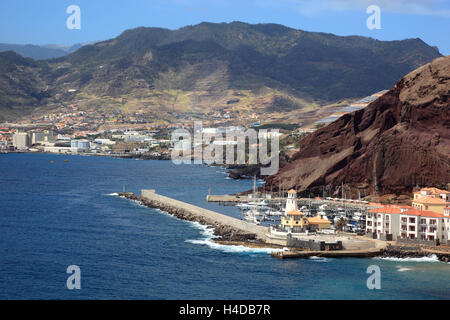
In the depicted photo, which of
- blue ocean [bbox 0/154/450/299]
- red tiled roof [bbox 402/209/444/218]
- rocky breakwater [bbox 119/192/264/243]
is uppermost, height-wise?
red tiled roof [bbox 402/209/444/218]

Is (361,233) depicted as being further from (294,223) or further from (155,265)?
(155,265)

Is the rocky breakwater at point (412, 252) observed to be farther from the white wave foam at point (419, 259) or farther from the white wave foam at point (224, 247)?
the white wave foam at point (224, 247)

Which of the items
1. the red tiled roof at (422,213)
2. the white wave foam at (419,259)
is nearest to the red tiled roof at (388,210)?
the red tiled roof at (422,213)

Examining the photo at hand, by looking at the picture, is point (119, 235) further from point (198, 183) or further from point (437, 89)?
point (198, 183)

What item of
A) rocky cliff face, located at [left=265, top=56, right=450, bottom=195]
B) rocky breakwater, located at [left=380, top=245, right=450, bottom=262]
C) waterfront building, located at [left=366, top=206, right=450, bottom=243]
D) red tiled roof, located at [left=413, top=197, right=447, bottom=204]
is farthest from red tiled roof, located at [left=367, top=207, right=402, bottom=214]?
rocky cliff face, located at [left=265, top=56, right=450, bottom=195]

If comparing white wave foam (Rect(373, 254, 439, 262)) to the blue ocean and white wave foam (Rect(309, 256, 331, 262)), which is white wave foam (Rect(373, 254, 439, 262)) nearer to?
the blue ocean

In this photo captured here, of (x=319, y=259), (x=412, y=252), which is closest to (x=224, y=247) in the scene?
(x=319, y=259)
